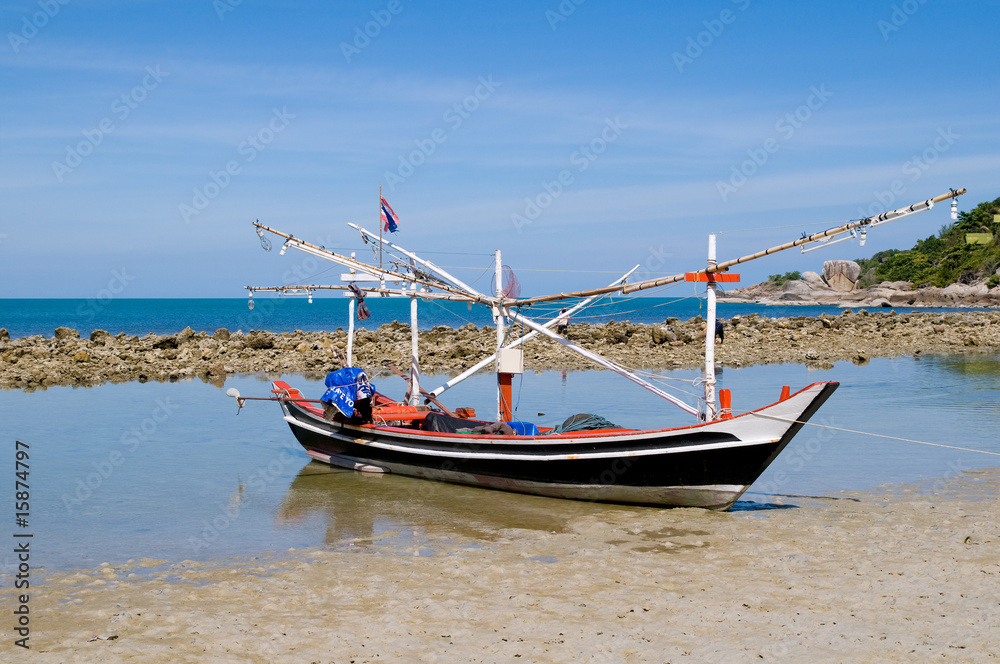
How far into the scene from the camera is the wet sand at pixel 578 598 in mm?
7586

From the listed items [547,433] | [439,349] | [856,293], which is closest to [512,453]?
[547,433]

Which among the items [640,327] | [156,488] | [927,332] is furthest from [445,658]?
[927,332]

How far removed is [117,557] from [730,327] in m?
41.5

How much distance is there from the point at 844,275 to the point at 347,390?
125559 millimetres

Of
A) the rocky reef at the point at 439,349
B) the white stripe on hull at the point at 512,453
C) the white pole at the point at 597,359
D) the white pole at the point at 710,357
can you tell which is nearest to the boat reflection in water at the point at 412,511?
the white stripe on hull at the point at 512,453

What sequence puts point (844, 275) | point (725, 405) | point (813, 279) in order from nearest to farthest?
point (725, 405) < point (844, 275) < point (813, 279)

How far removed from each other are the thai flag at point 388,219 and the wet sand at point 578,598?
9090mm

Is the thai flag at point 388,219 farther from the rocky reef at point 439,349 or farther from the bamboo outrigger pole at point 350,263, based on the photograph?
the rocky reef at point 439,349

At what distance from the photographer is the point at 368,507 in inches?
555

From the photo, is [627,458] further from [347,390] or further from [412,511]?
Result: [347,390]

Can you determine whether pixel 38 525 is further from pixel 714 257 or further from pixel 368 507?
pixel 714 257

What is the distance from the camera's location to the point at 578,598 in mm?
8922

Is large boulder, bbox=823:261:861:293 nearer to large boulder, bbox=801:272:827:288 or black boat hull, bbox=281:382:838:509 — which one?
large boulder, bbox=801:272:827:288

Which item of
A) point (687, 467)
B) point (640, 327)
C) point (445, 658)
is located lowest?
point (445, 658)
